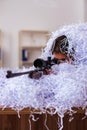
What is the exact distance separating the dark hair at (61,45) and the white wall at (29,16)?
2.65 m

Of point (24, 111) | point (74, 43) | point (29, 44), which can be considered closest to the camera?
point (24, 111)

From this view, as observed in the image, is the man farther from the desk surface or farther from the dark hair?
the desk surface

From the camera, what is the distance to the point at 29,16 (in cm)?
362

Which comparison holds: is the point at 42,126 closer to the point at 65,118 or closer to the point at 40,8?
the point at 65,118

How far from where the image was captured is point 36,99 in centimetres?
66

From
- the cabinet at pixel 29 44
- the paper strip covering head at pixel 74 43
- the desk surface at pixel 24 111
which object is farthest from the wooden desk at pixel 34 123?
the cabinet at pixel 29 44

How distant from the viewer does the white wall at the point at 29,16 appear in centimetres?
352

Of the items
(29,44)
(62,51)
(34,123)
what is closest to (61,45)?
(62,51)

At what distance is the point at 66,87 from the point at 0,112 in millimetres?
204

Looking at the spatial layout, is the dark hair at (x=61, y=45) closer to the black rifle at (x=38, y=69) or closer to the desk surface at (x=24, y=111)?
the black rifle at (x=38, y=69)

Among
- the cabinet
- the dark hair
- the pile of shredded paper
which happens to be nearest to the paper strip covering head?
the dark hair

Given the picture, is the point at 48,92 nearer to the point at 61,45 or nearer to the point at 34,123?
the point at 34,123

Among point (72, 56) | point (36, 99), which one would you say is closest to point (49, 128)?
point (36, 99)

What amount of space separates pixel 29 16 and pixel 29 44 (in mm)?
442
